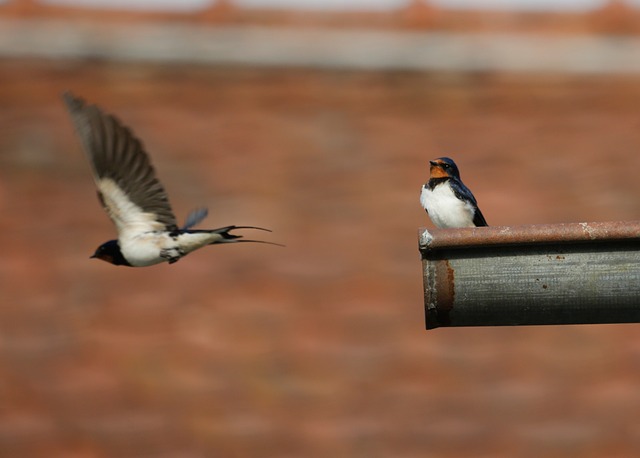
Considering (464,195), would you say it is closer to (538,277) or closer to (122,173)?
(122,173)

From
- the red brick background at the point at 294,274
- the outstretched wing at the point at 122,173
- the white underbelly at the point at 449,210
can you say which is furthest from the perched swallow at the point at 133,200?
the red brick background at the point at 294,274

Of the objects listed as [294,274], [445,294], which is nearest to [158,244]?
[445,294]

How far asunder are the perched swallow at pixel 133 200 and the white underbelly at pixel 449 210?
1.83ft

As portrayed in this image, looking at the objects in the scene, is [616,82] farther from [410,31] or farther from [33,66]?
[33,66]

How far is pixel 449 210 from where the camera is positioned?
13.9 feet

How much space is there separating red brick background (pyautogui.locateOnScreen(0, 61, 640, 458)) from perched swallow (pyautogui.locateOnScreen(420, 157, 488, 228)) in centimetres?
172

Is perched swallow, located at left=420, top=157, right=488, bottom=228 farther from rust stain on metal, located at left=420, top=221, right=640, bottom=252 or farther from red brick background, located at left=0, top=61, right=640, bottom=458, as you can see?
red brick background, located at left=0, top=61, right=640, bottom=458

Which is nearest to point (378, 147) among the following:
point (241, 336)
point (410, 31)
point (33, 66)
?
point (410, 31)

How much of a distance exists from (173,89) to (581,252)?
145 inches

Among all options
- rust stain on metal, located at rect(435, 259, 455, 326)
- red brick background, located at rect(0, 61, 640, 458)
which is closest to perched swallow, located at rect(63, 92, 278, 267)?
rust stain on metal, located at rect(435, 259, 455, 326)

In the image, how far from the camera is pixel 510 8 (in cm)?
609

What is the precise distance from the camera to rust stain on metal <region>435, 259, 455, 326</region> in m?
2.73

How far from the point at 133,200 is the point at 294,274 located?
81.6 inches

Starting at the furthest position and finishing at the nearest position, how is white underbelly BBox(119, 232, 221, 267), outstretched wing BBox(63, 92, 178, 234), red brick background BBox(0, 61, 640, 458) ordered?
red brick background BBox(0, 61, 640, 458)
white underbelly BBox(119, 232, 221, 267)
outstretched wing BBox(63, 92, 178, 234)
